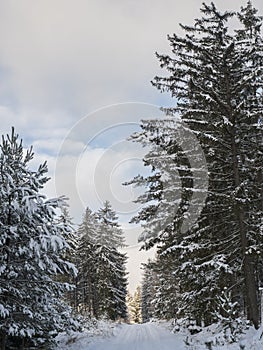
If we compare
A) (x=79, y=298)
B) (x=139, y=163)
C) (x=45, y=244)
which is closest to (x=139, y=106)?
(x=139, y=163)

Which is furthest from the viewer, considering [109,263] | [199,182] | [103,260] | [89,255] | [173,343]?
[89,255]

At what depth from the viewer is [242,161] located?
1397 cm

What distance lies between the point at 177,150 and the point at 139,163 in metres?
2.77

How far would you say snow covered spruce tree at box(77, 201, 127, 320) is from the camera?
33031 millimetres

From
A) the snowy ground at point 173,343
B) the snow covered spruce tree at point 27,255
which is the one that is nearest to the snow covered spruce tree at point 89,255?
the snowy ground at point 173,343

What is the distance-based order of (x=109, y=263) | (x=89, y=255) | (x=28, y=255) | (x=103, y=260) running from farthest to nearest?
(x=89, y=255), (x=103, y=260), (x=109, y=263), (x=28, y=255)

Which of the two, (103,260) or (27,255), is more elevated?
(103,260)

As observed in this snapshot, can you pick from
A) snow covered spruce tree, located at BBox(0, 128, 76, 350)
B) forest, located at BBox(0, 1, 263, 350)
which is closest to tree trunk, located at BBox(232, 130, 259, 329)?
forest, located at BBox(0, 1, 263, 350)

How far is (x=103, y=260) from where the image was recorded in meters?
32.9

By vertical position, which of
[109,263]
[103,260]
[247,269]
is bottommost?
[247,269]

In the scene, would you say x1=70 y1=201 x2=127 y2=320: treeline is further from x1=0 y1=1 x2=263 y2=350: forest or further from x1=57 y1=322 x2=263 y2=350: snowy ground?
x1=0 y1=1 x2=263 y2=350: forest

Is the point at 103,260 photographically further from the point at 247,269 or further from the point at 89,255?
the point at 247,269

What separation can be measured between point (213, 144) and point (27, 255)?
7.74 m

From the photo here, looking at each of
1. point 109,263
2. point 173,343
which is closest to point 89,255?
point 109,263
